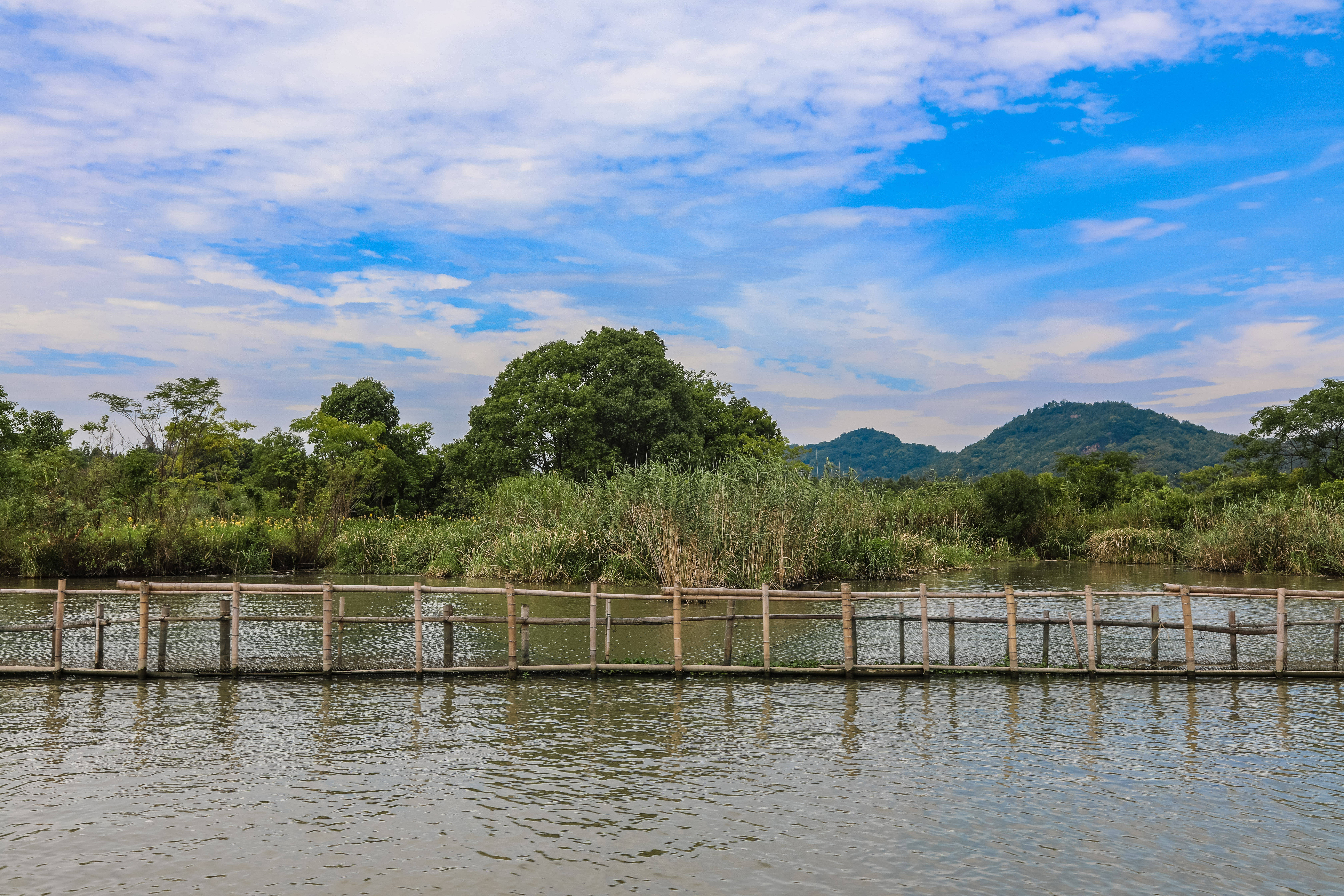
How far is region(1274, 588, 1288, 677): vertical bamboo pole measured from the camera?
1209cm

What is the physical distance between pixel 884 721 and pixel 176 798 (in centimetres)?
723

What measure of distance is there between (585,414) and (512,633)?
83.3 ft

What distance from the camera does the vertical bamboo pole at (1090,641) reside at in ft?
39.8

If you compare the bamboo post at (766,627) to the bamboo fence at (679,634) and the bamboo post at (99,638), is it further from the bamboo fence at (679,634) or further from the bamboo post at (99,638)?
the bamboo post at (99,638)

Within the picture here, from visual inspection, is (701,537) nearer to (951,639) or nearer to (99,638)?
(951,639)

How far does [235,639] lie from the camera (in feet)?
39.3

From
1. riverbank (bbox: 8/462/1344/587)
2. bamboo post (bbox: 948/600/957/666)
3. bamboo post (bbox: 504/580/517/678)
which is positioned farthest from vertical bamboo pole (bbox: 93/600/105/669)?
bamboo post (bbox: 948/600/957/666)

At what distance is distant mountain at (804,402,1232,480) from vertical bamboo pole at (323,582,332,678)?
61900 millimetres

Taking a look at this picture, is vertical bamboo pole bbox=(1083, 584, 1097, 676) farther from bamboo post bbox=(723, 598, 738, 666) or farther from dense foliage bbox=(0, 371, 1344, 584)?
dense foliage bbox=(0, 371, 1344, 584)

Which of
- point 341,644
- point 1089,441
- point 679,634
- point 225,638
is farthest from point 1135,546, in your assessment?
point 1089,441

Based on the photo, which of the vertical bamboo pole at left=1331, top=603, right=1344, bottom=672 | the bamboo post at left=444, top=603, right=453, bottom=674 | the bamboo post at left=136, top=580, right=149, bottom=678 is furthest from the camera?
the vertical bamboo pole at left=1331, top=603, right=1344, bottom=672

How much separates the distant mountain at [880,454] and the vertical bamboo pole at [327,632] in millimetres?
86520

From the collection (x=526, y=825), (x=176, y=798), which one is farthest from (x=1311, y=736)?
(x=176, y=798)

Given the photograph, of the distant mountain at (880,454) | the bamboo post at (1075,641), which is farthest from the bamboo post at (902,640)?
the distant mountain at (880,454)
